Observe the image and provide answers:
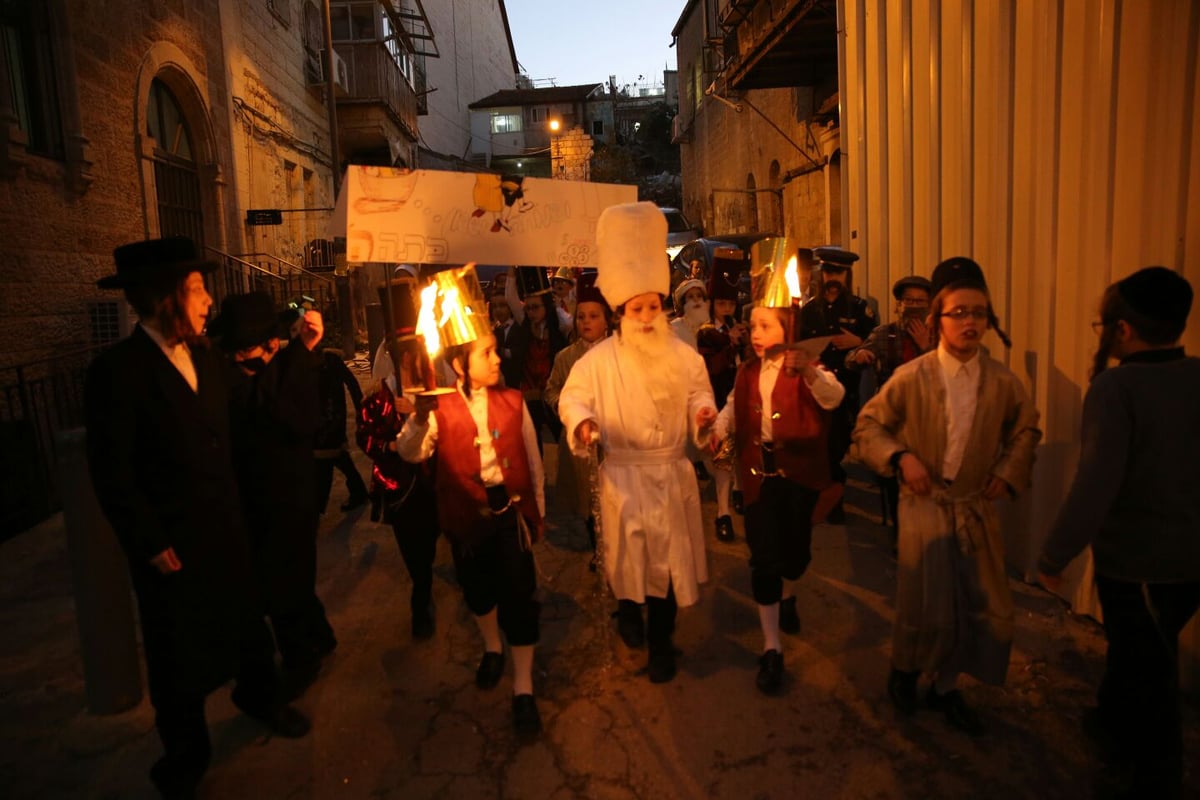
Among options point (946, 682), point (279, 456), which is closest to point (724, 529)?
point (946, 682)

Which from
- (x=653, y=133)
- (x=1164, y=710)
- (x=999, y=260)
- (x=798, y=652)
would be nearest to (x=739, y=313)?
(x=999, y=260)

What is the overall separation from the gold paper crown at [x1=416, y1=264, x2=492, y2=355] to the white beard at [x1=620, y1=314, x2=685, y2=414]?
0.68 m

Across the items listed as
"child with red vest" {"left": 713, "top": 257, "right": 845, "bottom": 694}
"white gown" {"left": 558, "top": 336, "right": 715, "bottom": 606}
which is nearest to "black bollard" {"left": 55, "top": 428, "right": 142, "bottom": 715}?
"white gown" {"left": 558, "top": 336, "right": 715, "bottom": 606}

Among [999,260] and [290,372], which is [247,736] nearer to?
[290,372]

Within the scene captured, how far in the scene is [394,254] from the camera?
410 cm

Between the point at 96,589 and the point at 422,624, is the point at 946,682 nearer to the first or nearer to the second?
the point at 422,624

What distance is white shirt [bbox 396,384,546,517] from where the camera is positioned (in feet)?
11.7

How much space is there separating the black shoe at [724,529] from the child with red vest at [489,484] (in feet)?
8.16

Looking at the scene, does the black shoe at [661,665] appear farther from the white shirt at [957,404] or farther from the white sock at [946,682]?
the white shirt at [957,404]

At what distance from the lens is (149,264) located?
3.15 m

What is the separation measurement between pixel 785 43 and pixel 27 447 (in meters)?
11.5

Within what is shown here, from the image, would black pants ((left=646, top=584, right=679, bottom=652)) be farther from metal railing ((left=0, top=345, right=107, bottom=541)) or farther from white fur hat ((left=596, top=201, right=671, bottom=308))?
metal railing ((left=0, top=345, right=107, bottom=541))

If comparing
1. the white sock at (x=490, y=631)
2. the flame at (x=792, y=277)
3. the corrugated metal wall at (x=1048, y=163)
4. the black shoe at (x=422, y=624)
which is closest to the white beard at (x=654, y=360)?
the flame at (x=792, y=277)

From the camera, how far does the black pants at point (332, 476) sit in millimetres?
6077
